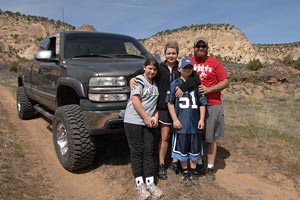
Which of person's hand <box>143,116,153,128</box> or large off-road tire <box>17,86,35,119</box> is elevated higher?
person's hand <box>143,116,153,128</box>

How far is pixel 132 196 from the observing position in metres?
3.62

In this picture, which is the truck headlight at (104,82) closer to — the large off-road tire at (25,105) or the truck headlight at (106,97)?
the truck headlight at (106,97)

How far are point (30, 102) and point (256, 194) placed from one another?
5768 mm

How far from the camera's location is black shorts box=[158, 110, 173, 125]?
3.75 metres

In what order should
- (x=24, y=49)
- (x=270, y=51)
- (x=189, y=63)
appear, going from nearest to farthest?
(x=189, y=63), (x=24, y=49), (x=270, y=51)

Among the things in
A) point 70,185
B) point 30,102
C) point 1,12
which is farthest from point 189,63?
point 1,12

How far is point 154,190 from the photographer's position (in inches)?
139

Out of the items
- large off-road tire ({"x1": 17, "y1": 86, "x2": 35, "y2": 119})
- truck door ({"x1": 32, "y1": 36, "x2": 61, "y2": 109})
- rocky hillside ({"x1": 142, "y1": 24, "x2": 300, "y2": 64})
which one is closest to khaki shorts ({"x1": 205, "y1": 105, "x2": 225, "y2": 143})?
truck door ({"x1": 32, "y1": 36, "x2": 61, "y2": 109})

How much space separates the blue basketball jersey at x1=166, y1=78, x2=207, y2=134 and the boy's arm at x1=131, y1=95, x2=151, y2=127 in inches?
13.5

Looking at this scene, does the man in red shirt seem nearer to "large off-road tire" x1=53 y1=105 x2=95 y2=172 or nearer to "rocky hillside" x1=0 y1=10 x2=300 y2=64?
"large off-road tire" x1=53 y1=105 x2=95 y2=172

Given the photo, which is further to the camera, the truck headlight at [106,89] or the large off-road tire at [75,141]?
the large off-road tire at [75,141]

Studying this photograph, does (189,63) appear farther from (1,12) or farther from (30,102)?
(1,12)

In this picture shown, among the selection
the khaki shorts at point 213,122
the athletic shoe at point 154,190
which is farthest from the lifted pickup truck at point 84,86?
the khaki shorts at point 213,122

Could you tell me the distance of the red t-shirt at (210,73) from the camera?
3.83m
